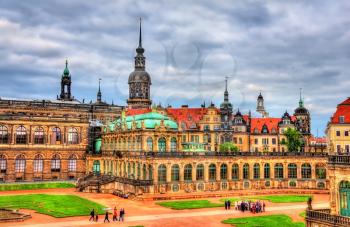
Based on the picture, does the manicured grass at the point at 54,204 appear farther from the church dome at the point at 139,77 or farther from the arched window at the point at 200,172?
the church dome at the point at 139,77

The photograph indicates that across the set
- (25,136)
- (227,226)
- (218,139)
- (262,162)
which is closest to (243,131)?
(218,139)

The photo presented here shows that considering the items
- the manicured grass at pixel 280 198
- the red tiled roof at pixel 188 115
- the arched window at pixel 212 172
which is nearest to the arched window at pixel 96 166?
the red tiled roof at pixel 188 115

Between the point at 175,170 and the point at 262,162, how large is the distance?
19.9 m

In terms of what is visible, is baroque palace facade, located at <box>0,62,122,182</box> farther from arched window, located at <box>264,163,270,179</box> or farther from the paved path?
the paved path

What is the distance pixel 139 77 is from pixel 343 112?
204ft

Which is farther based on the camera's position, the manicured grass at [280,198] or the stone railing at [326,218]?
the manicured grass at [280,198]

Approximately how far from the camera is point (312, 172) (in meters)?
89.1

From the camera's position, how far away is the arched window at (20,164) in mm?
99938

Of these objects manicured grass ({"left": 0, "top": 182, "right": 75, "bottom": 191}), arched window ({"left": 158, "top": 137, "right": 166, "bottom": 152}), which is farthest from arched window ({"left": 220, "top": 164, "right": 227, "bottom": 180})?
manicured grass ({"left": 0, "top": 182, "right": 75, "bottom": 191})

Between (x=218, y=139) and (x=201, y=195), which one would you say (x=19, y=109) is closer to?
(x=218, y=139)

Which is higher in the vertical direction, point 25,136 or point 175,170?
point 25,136

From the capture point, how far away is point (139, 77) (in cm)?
13400

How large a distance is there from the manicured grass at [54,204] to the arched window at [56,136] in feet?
91.1

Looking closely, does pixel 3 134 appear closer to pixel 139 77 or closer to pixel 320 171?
pixel 139 77
